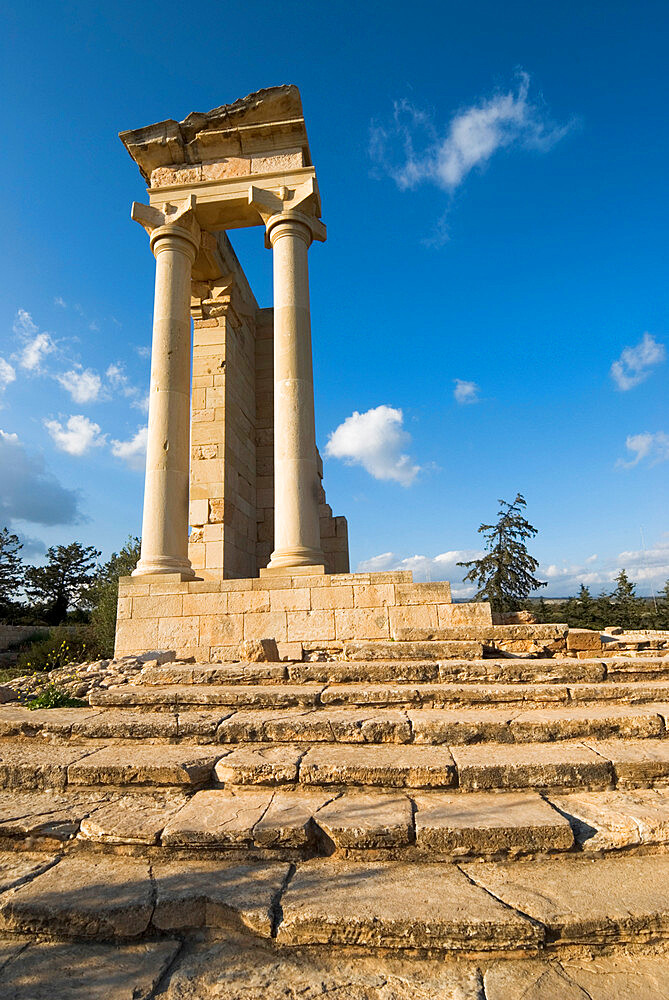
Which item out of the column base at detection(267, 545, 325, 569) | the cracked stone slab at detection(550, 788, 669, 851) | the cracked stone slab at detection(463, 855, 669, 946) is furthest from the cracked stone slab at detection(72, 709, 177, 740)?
the column base at detection(267, 545, 325, 569)

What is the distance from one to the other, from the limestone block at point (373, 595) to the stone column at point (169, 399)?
3689 mm

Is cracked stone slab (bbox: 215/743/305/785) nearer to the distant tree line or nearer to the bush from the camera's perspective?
the bush

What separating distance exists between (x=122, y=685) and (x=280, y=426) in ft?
22.5

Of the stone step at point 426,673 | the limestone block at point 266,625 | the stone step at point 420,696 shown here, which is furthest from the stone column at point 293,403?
the stone step at point 420,696

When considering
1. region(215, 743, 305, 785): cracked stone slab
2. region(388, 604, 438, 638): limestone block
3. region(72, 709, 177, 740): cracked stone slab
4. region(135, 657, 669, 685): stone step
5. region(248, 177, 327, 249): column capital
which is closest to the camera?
region(215, 743, 305, 785): cracked stone slab

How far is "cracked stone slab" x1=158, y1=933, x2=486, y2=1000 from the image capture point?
2846 millimetres

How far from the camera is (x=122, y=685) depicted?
759 cm

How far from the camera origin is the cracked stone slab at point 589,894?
311 cm

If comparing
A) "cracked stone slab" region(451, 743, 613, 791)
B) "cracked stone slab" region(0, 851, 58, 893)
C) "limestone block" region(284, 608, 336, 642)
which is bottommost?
"cracked stone slab" region(0, 851, 58, 893)

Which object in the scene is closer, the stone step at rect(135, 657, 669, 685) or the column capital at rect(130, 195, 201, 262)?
the stone step at rect(135, 657, 669, 685)

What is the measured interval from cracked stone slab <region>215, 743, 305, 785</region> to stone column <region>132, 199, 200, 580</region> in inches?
297

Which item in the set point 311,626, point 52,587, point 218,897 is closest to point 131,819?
point 218,897

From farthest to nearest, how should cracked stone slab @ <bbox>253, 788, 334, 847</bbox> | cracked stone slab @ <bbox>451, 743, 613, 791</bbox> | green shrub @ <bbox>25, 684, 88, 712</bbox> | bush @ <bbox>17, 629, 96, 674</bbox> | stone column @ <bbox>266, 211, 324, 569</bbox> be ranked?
bush @ <bbox>17, 629, 96, 674</bbox>, stone column @ <bbox>266, 211, 324, 569</bbox>, green shrub @ <bbox>25, 684, 88, 712</bbox>, cracked stone slab @ <bbox>451, 743, 613, 791</bbox>, cracked stone slab @ <bbox>253, 788, 334, 847</bbox>

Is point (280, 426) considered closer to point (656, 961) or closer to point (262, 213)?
point (262, 213)
